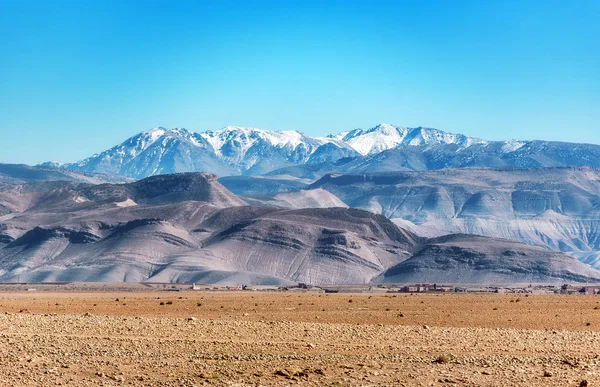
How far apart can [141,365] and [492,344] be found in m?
14.9

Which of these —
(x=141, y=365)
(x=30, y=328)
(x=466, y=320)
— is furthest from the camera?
(x=466, y=320)

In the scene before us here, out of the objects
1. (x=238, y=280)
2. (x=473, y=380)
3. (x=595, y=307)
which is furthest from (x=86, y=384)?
(x=238, y=280)

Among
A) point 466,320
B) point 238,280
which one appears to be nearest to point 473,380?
point 466,320

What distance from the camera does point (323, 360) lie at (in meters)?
34.9

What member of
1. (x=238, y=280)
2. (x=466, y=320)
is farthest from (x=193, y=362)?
(x=238, y=280)

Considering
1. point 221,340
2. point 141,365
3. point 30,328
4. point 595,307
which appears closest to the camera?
point 141,365

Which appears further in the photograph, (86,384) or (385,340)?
(385,340)

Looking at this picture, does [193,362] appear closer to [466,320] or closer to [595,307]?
[466,320]

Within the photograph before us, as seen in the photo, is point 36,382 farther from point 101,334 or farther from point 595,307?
point 595,307

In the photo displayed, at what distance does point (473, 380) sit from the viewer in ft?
104

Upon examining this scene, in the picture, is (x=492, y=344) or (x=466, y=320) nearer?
(x=492, y=344)

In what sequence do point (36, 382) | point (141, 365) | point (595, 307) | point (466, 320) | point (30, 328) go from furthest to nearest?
point (595, 307) < point (466, 320) < point (30, 328) < point (141, 365) < point (36, 382)

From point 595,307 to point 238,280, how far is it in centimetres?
12584

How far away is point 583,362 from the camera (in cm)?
3528
